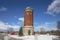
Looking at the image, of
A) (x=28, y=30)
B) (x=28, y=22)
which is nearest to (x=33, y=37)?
A: (x=28, y=30)

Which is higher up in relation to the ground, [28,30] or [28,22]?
[28,22]

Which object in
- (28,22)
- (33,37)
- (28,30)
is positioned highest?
(28,22)

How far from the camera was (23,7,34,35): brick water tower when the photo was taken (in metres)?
3.96

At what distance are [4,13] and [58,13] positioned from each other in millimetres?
1416

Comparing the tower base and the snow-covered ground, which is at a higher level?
the tower base

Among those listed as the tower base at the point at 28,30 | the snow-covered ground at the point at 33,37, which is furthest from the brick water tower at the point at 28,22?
the snow-covered ground at the point at 33,37

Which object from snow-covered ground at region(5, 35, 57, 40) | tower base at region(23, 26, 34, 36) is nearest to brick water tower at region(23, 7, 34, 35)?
tower base at region(23, 26, 34, 36)

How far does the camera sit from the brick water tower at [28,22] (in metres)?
3.96

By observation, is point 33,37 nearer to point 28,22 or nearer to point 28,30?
point 28,30

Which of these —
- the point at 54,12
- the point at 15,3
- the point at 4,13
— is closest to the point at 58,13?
the point at 54,12

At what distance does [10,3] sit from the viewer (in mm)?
4086

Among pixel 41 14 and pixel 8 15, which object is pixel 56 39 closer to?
pixel 41 14

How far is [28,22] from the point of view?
4.02 meters

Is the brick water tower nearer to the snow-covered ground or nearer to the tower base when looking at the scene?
the tower base
